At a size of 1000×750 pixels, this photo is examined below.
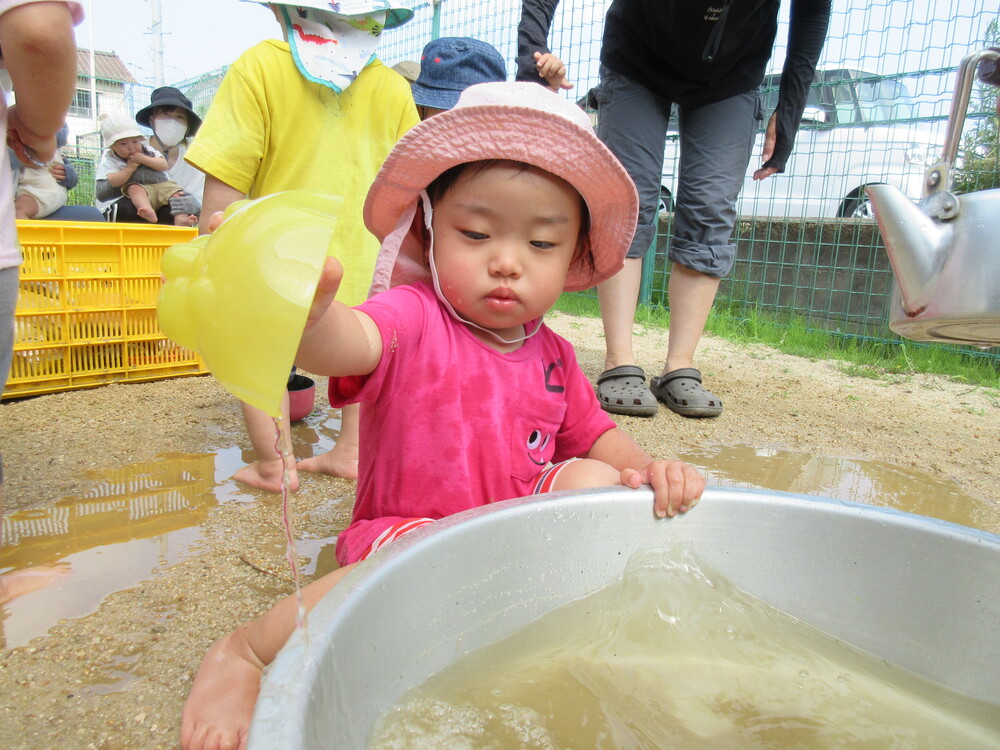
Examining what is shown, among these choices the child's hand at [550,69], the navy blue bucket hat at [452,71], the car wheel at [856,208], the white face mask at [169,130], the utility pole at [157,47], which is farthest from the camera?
the utility pole at [157,47]

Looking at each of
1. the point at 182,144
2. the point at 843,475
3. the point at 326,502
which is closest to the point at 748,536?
the point at 326,502

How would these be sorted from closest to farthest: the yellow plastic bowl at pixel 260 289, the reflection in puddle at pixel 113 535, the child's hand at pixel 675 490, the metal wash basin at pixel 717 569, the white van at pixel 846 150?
the yellow plastic bowl at pixel 260 289 → the metal wash basin at pixel 717 569 → the child's hand at pixel 675 490 → the reflection in puddle at pixel 113 535 → the white van at pixel 846 150

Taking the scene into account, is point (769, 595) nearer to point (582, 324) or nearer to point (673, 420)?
point (673, 420)

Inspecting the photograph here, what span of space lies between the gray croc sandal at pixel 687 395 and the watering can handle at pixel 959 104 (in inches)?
69.8

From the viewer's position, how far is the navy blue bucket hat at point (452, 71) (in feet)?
10.4

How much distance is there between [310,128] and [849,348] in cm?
350

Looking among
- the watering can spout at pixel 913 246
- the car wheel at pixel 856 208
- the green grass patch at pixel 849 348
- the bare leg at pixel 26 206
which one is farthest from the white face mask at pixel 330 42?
the car wheel at pixel 856 208

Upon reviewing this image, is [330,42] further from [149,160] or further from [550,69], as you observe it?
[149,160]

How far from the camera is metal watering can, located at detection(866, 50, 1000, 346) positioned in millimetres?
744

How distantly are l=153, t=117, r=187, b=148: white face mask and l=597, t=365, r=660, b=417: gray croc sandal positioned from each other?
13.8ft

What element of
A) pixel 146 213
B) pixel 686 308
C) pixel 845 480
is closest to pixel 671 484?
pixel 845 480

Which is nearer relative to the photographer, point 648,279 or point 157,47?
point 648,279

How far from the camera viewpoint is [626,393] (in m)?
2.62

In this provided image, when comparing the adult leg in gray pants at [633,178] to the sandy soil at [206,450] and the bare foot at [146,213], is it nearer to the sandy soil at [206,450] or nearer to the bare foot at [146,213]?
the sandy soil at [206,450]
